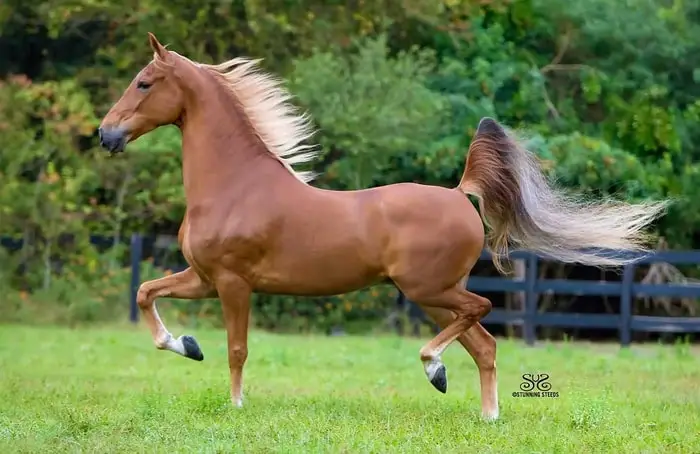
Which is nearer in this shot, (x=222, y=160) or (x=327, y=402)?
(x=222, y=160)

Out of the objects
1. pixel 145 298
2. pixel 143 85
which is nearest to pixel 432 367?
pixel 145 298

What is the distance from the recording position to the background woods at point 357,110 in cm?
1616

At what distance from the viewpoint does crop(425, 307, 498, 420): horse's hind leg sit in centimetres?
690

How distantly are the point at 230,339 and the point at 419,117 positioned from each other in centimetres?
949

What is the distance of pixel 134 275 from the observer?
50.8 ft

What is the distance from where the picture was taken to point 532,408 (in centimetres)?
739

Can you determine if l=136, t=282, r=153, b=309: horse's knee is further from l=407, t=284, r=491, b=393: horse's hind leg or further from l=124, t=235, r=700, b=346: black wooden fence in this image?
l=124, t=235, r=700, b=346: black wooden fence

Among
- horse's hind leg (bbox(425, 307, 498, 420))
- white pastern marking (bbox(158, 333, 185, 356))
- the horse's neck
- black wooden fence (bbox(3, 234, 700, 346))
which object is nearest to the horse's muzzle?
the horse's neck

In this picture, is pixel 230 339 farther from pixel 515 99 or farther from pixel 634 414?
pixel 515 99

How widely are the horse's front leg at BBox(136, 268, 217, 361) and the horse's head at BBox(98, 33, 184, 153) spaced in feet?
3.24

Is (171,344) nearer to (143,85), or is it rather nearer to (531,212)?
(143,85)

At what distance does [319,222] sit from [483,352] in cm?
143

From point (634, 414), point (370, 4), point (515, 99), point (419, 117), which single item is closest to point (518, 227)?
point (634, 414)

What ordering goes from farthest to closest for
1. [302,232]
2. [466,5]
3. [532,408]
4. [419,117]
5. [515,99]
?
[466,5]
[515,99]
[419,117]
[532,408]
[302,232]
